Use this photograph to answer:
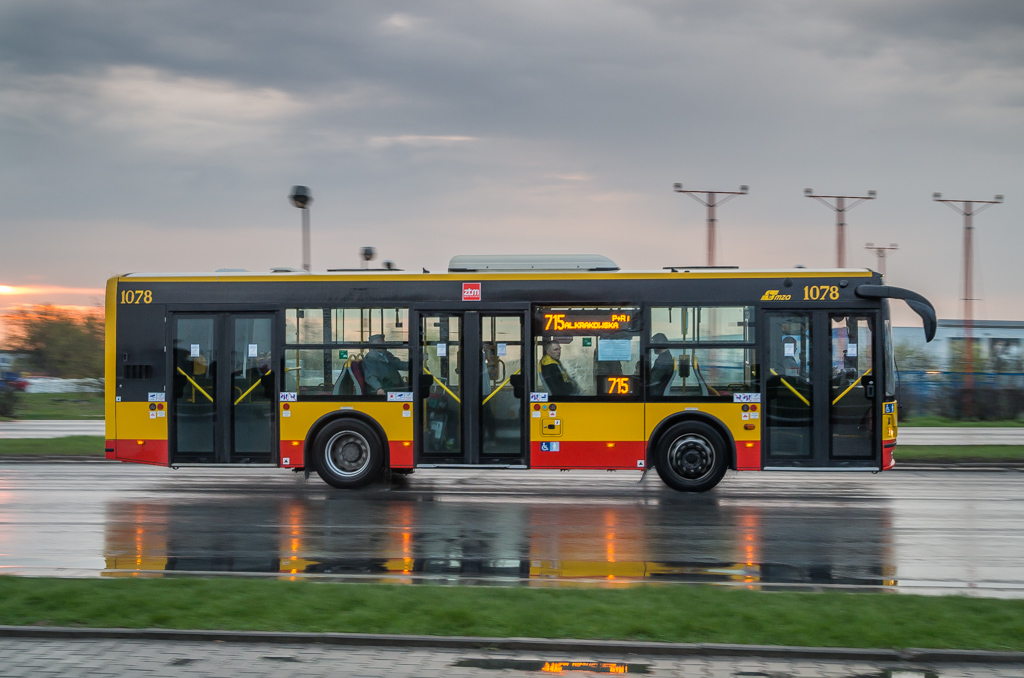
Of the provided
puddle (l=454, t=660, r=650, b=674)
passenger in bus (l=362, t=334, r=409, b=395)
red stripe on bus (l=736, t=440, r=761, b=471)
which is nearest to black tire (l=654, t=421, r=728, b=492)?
red stripe on bus (l=736, t=440, r=761, b=471)

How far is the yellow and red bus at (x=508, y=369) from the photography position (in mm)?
12953

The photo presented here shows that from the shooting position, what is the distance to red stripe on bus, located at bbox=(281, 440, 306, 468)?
13531mm

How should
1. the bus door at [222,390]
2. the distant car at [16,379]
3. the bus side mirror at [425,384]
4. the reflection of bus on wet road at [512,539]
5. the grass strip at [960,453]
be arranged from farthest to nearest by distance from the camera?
the distant car at [16,379] → the grass strip at [960,453] → the bus door at [222,390] → the bus side mirror at [425,384] → the reflection of bus on wet road at [512,539]

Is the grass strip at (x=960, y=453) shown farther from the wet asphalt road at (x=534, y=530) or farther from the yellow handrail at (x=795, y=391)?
the yellow handrail at (x=795, y=391)

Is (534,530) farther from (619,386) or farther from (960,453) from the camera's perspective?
(960,453)

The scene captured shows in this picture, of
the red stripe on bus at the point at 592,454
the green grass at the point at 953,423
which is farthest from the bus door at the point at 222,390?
the green grass at the point at 953,423

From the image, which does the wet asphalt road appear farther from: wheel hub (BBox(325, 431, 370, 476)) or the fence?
the fence

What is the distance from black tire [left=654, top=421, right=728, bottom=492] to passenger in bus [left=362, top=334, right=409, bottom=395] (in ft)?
13.1

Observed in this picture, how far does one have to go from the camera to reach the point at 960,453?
18219mm

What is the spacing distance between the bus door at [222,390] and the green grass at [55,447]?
19.2 feet

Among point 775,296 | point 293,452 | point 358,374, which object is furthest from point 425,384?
point 775,296

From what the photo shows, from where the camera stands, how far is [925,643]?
5766 millimetres

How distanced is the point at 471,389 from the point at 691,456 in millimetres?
3375

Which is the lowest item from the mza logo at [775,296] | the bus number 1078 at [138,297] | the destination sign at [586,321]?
the destination sign at [586,321]
